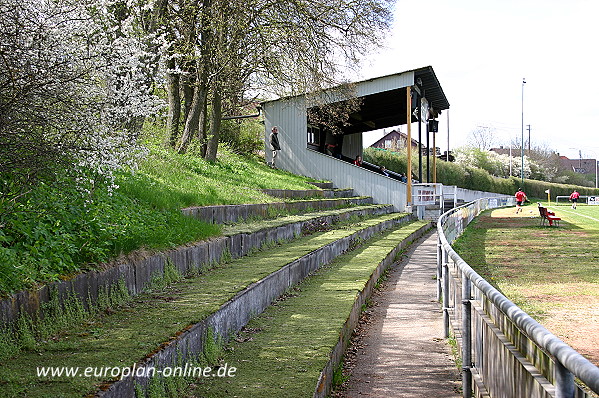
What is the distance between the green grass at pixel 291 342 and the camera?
165 inches

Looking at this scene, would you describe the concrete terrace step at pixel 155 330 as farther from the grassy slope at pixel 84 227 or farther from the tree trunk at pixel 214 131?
the tree trunk at pixel 214 131

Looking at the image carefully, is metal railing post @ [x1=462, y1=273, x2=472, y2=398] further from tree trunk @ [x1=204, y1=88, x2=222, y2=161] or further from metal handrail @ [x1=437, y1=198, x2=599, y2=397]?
tree trunk @ [x1=204, y1=88, x2=222, y2=161]

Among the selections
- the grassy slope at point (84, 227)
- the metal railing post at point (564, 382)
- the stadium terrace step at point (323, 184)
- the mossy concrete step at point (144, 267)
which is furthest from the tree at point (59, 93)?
the stadium terrace step at point (323, 184)

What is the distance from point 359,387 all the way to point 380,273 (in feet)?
19.8

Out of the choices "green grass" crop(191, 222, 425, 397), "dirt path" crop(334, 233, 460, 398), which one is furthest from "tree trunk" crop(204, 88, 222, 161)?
"green grass" crop(191, 222, 425, 397)

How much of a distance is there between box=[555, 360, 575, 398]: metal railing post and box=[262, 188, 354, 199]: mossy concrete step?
13.8 meters

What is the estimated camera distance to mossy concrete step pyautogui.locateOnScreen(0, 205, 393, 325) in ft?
13.5

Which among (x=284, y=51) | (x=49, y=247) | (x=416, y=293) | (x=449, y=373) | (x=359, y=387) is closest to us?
(x=49, y=247)

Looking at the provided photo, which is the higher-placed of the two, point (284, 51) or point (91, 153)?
point (284, 51)

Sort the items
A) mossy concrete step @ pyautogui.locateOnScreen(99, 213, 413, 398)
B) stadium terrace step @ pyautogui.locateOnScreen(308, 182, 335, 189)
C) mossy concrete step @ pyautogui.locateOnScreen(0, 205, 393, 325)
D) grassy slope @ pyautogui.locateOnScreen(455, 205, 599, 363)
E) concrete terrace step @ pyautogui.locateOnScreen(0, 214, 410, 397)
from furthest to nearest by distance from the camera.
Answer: stadium terrace step @ pyautogui.locateOnScreen(308, 182, 335, 189) < grassy slope @ pyautogui.locateOnScreen(455, 205, 599, 363) < mossy concrete step @ pyautogui.locateOnScreen(0, 205, 393, 325) < mossy concrete step @ pyautogui.locateOnScreen(99, 213, 413, 398) < concrete terrace step @ pyautogui.locateOnScreen(0, 214, 410, 397)

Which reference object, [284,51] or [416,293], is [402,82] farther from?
[416,293]

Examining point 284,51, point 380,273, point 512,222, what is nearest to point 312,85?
point 284,51

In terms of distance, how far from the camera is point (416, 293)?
10070mm

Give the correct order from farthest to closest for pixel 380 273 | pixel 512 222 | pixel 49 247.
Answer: pixel 512 222 < pixel 380 273 < pixel 49 247
